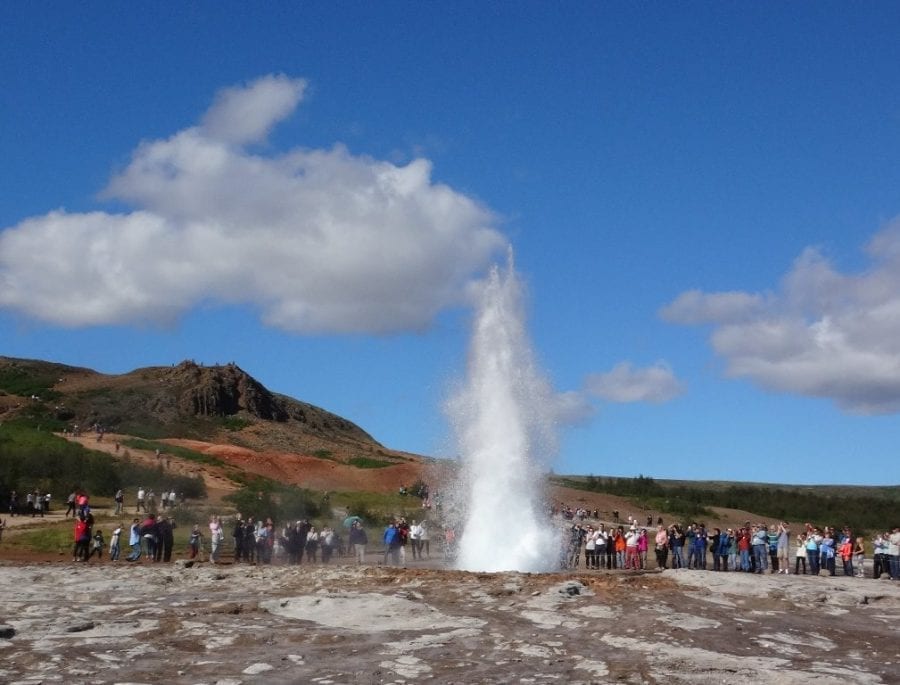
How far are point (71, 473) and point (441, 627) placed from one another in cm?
3628

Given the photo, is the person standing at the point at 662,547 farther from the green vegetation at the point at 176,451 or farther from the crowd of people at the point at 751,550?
the green vegetation at the point at 176,451

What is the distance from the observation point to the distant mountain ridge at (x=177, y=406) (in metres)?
80.4

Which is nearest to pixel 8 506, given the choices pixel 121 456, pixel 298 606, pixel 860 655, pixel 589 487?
pixel 121 456

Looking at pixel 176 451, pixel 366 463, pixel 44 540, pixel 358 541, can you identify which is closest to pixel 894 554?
pixel 358 541

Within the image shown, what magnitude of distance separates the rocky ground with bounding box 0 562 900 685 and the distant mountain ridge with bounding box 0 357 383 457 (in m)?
60.7

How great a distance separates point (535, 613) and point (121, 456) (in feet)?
145

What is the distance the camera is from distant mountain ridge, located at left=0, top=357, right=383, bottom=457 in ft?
264

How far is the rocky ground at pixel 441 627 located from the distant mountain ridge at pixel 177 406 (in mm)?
60705

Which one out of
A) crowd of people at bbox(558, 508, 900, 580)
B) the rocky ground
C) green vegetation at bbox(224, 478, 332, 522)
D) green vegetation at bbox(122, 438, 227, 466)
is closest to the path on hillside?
green vegetation at bbox(122, 438, 227, 466)

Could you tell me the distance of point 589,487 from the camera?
243 feet

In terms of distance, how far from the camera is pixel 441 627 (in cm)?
1436

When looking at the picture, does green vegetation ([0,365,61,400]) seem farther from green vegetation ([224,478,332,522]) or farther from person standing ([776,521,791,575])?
person standing ([776,521,791,575])

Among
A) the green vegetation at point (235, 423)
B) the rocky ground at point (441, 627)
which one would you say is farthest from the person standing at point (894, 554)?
the green vegetation at point (235, 423)

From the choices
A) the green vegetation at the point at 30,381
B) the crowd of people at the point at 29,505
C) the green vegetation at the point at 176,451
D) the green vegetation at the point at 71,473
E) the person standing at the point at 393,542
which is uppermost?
the green vegetation at the point at 30,381
